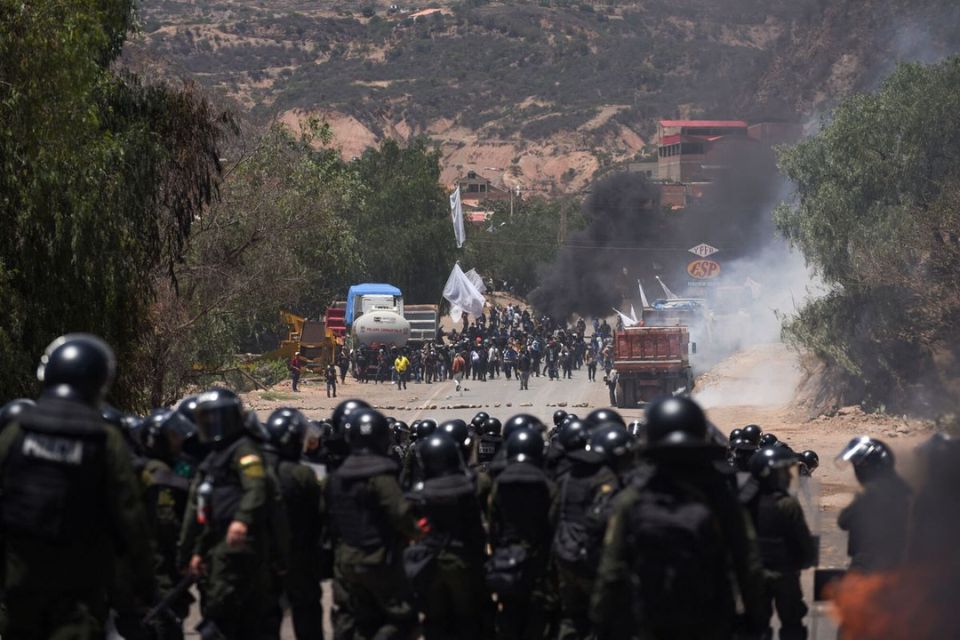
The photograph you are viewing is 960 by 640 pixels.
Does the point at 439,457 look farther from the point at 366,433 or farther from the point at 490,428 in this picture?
the point at 490,428

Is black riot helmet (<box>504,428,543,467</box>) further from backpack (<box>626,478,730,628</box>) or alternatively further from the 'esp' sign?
the 'esp' sign

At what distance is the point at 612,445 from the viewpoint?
846 centimetres

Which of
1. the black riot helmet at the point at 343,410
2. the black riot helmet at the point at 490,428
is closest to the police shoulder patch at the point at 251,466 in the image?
the black riot helmet at the point at 343,410

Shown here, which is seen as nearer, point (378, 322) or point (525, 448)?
point (525, 448)

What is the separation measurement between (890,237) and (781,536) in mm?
24812

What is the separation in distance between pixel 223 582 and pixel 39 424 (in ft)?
5.45

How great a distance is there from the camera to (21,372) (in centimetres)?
1328

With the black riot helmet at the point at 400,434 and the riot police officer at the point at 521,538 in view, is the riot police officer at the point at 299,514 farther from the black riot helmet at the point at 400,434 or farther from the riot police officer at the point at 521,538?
the black riot helmet at the point at 400,434

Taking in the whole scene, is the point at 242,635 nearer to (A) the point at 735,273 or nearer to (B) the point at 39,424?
(B) the point at 39,424

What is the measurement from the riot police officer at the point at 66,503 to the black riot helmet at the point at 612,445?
10.3 feet

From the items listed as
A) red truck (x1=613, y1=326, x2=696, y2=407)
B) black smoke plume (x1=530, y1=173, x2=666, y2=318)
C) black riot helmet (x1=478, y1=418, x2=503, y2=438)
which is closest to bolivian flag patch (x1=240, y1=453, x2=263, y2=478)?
black riot helmet (x1=478, y1=418, x2=503, y2=438)

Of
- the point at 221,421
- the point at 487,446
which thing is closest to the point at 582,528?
the point at 221,421

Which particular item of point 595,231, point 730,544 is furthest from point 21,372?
point 595,231

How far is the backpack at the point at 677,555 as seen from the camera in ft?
18.8
